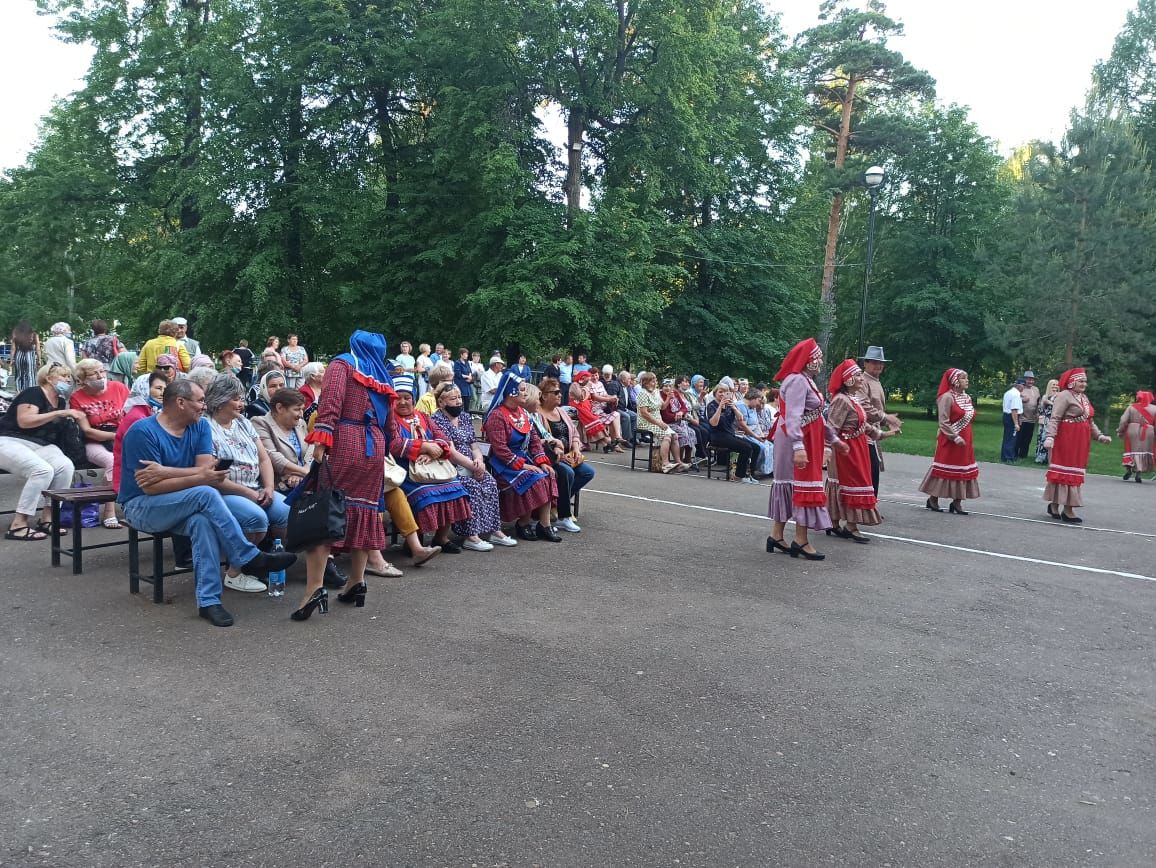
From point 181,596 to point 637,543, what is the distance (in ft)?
13.7

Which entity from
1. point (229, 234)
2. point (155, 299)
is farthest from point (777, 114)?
point (155, 299)

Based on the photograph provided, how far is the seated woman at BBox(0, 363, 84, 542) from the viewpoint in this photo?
755 cm

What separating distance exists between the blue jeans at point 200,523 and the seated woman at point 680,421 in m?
10.3

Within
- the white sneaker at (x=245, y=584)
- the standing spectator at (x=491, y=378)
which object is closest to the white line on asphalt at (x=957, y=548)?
the white sneaker at (x=245, y=584)

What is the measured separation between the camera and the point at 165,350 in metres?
11.6

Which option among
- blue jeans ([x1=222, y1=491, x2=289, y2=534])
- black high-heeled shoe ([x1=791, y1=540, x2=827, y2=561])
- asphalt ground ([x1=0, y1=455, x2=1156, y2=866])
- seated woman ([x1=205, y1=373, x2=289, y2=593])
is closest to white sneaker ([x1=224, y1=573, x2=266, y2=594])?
seated woman ([x1=205, y1=373, x2=289, y2=593])

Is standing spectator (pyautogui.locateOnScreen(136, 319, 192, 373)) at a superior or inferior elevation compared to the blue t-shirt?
superior

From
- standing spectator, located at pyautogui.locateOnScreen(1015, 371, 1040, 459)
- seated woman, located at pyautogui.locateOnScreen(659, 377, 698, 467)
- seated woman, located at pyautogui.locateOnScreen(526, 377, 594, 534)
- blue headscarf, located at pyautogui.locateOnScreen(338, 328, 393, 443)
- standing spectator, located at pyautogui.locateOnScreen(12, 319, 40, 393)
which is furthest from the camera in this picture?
standing spectator, located at pyautogui.locateOnScreen(1015, 371, 1040, 459)

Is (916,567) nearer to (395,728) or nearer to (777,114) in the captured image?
(395,728)

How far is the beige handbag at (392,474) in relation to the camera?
705cm

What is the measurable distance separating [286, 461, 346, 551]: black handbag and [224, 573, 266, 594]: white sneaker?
1.08 metres

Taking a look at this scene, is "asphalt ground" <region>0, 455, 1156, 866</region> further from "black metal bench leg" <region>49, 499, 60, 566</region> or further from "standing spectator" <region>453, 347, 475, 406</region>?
"standing spectator" <region>453, 347, 475, 406</region>

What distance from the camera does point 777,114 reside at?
32.4 metres

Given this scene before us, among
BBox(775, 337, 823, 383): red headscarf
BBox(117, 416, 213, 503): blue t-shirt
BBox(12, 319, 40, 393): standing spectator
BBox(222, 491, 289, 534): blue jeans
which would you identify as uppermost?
BBox(775, 337, 823, 383): red headscarf
